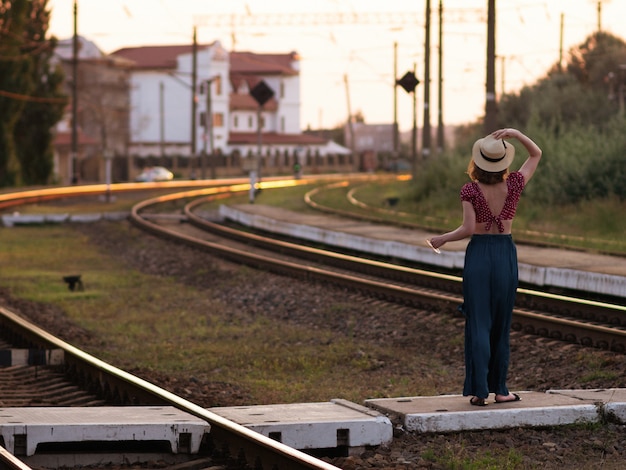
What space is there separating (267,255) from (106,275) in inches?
135

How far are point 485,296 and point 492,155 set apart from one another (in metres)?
0.92

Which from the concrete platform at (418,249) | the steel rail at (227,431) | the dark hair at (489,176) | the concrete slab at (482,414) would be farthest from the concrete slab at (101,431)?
the concrete platform at (418,249)

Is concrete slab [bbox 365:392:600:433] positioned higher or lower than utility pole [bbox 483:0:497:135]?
lower

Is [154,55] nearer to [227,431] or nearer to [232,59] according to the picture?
[232,59]

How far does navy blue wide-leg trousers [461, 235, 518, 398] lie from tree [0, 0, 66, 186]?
51.6 metres

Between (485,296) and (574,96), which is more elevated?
(574,96)

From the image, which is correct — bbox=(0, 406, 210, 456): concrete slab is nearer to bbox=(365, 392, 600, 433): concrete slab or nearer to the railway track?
bbox=(365, 392, 600, 433): concrete slab

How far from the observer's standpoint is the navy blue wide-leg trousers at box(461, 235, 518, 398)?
8.37 meters

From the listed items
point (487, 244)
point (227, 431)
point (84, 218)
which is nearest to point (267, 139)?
point (84, 218)

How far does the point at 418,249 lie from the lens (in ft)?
69.8

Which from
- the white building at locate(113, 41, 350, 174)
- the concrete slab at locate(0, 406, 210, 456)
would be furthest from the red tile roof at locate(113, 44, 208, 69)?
the concrete slab at locate(0, 406, 210, 456)

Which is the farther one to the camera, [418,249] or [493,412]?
[418,249]

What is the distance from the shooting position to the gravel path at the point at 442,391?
774cm

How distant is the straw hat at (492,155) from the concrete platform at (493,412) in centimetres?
159
